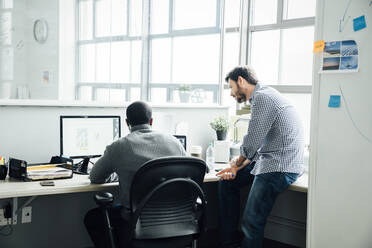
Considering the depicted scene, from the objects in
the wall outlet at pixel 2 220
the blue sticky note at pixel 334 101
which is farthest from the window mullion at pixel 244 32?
the wall outlet at pixel 2 220

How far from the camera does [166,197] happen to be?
1970 millimetres

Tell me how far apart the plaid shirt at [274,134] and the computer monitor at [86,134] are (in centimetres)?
99

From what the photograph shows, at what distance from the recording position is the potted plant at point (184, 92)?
3822 mm

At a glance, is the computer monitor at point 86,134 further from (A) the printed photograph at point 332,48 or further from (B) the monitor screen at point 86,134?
(A) the printed photograph at point 332,48

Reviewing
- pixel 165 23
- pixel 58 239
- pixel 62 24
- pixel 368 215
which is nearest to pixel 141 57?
pixel 165 23

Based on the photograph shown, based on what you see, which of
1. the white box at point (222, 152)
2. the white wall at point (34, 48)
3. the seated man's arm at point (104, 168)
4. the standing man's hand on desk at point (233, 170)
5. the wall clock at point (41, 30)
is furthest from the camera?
the wall clock at point (41, 30)

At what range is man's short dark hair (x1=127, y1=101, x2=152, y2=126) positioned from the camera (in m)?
2.22

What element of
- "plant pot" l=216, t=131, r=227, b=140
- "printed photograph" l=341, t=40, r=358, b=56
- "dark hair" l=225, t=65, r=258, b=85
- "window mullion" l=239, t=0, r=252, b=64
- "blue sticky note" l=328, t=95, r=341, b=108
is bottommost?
"plant pot" l=216, t=131, r=227, b=140

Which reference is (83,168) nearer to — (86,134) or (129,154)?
(86,134)

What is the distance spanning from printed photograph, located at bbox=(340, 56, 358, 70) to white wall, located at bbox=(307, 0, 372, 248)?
0.03 m

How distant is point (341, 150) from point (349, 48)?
1.84ft

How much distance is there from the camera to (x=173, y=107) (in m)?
3.35

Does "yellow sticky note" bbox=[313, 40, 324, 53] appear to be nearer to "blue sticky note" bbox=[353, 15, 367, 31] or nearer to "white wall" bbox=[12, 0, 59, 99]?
"blue sticky note" bbox=[353, 15, 367, 31]

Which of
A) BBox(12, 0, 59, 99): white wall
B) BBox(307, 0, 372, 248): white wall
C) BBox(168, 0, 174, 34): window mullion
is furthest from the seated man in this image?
BBox(168, 0, 174, 34): window mullion
